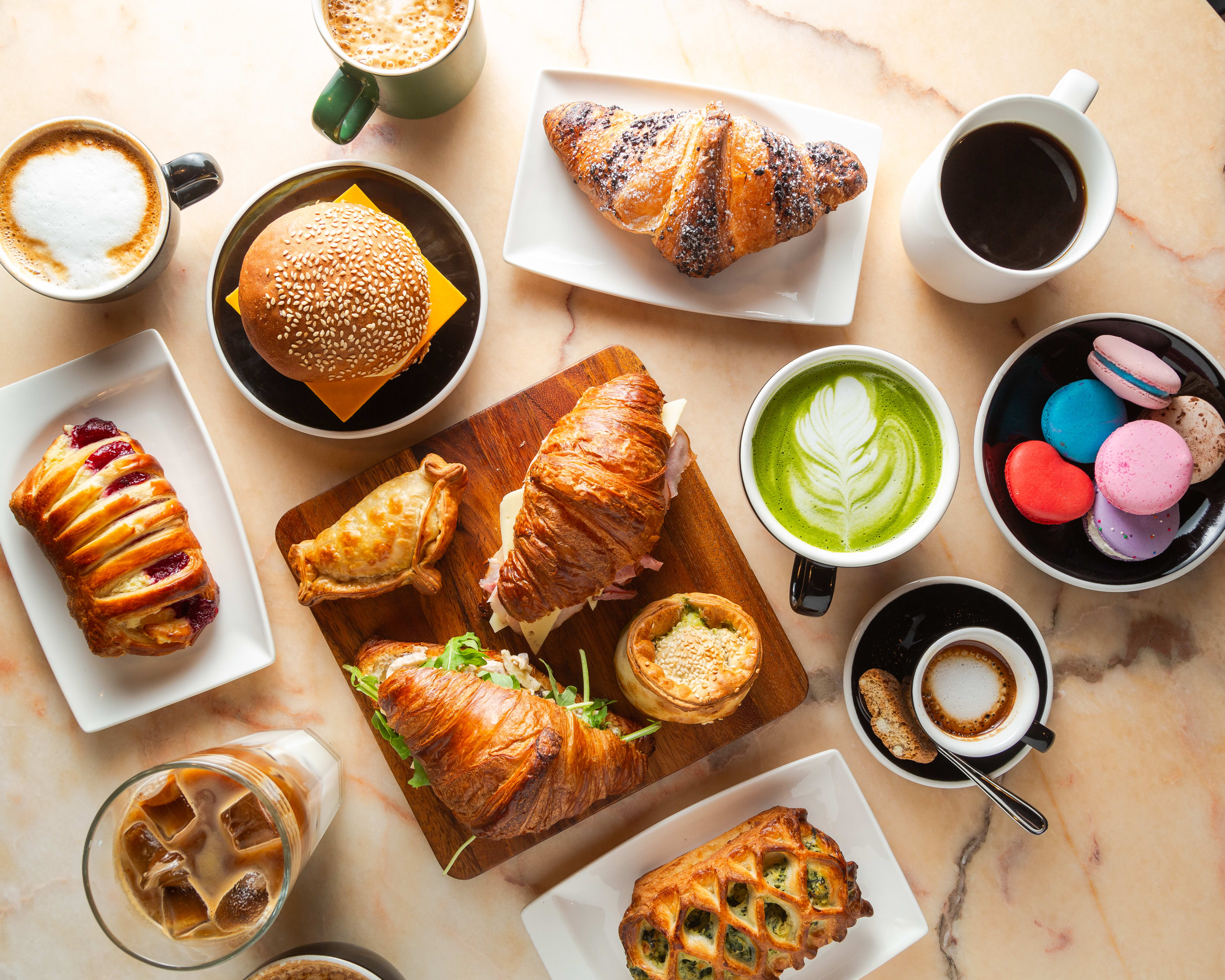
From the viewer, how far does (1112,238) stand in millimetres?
1895

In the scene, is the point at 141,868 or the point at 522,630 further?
the point at 522,630

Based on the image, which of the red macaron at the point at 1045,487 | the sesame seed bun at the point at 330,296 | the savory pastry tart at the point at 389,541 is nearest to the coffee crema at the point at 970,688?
the red macaron at the point at 1045,487

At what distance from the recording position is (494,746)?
1517 mm

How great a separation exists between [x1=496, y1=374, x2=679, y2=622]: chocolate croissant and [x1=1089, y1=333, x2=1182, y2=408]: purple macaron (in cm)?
97

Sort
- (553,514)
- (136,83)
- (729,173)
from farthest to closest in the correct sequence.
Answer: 1. (136,83)
2. (729,173)
3. (553,514)

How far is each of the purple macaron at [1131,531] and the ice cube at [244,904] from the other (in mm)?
1929

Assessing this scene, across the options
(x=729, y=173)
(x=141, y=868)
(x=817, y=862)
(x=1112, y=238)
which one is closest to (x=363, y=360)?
(x=729, y=173)

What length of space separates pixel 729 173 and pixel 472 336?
0.67 m

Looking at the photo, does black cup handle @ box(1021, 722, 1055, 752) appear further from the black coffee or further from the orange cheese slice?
the orange cheese slice

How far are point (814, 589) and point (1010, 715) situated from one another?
583mm

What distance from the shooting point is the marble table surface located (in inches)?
73.7

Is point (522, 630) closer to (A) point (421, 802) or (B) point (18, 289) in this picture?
Result: (A) point (421, 802)

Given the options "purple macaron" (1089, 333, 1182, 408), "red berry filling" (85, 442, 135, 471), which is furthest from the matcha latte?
"red berry filling" (85, 442, 135, 471)

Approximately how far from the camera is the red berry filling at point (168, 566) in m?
1.71
